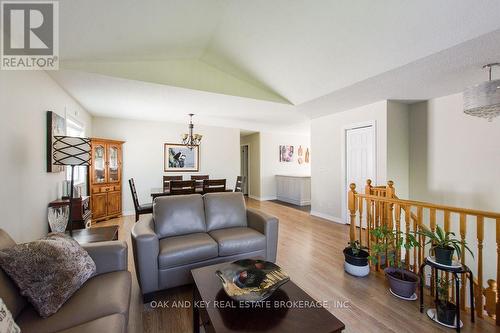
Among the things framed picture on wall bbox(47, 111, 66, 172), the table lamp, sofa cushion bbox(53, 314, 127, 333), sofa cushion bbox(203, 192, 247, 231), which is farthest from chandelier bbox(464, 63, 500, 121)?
framed picture on wall bbox(47, 111, 66, 172)

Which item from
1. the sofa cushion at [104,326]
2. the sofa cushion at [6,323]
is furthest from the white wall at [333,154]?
the sofa cushion at [6,323]

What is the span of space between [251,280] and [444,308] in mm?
1575

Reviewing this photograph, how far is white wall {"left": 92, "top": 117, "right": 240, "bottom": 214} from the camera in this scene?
5184mm

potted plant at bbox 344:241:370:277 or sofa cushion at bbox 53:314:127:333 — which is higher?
sofa cushion at bbox 53:314:127:333

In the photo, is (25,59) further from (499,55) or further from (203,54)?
(499,55)

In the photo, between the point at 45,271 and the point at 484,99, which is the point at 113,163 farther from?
the point at 484,99

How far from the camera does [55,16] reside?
6.26ft

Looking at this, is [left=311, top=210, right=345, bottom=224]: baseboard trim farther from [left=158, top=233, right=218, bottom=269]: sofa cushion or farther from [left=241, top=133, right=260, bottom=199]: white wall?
[left=158, top=233, right=218, bottom=269]: sofa cushion

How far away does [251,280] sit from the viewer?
1.38 metres

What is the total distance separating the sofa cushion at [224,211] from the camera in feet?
8.69

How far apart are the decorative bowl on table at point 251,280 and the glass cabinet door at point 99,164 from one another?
4144 millimetres

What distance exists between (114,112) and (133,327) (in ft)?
14.3

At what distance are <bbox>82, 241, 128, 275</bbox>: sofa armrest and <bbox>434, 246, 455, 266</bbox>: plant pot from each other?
253 centimetres

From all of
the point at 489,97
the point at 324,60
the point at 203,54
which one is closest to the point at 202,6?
the point at 203,54
